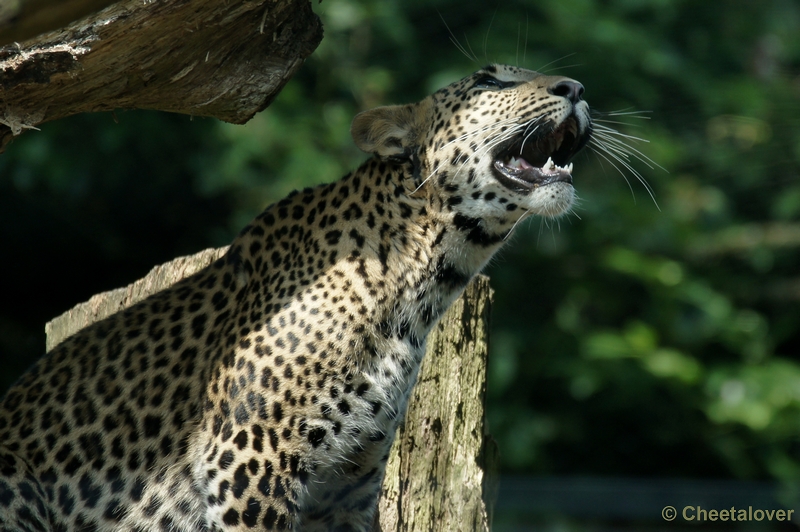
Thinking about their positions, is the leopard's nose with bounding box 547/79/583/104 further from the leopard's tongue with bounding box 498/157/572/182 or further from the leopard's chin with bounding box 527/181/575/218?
the leopard's chin with bounding box 527/181/575/218

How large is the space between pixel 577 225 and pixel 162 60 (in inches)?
233

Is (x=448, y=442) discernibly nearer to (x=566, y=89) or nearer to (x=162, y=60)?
(x=566, y=89)

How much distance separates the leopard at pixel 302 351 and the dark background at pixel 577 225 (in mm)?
3236

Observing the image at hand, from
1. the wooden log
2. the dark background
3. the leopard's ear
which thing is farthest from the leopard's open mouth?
the dark background

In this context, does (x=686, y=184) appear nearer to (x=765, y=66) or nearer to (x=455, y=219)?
(x=765, y=66)

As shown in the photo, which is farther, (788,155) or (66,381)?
(788,155)

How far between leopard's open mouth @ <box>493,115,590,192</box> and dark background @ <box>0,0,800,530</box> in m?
3.26

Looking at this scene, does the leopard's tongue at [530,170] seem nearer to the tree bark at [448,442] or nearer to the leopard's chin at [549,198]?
the leopard's chin at [549,198]

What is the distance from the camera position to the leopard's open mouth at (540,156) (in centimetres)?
414

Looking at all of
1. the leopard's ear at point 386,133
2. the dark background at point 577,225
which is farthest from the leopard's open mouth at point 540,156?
the dark background at point 577,225

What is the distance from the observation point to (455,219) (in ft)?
13.6

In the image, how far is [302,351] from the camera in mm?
3926

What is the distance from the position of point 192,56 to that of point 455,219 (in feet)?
4.12

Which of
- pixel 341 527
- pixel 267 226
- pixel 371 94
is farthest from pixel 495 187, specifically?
pixel 371 94
